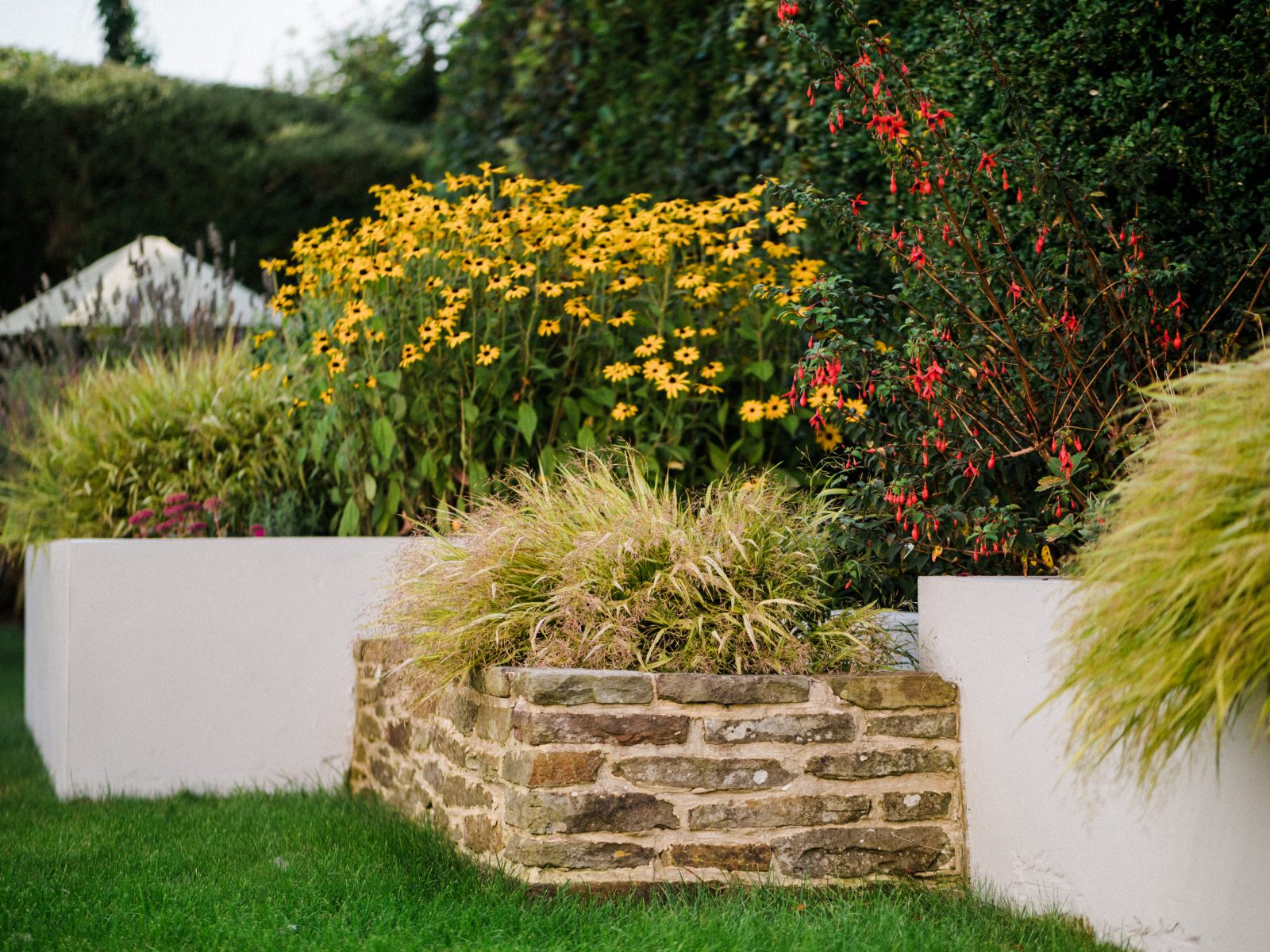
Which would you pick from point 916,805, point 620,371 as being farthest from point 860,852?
point 620,371

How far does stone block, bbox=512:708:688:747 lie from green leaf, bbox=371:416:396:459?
1545 millimetres

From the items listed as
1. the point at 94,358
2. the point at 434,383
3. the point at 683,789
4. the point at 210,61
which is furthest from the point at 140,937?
the point at 210,61

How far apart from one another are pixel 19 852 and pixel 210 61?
18381mm

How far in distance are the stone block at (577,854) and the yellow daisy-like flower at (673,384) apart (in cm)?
167

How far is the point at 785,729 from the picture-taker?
282 centimetres

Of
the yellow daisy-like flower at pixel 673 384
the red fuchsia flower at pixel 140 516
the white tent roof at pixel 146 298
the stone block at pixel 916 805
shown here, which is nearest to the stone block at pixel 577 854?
the stone block at pixel 916 805

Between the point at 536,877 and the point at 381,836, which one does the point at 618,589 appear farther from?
the point at 381,836

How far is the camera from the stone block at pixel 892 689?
9.41 feet

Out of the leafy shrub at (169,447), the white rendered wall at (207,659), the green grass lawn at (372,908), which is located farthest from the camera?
the leafy shrub at (169,447)

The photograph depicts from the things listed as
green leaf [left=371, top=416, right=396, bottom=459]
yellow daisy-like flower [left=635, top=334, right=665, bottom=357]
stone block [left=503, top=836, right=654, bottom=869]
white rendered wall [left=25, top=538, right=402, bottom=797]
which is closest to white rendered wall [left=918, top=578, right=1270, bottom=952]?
stone block [left=503, top=836, right=654, bottom=869]

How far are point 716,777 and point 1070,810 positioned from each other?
30.7 inches

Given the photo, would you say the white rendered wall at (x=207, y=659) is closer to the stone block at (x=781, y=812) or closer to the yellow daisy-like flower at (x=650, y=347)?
the yellow daisy-like flower at (x=650, y=347)

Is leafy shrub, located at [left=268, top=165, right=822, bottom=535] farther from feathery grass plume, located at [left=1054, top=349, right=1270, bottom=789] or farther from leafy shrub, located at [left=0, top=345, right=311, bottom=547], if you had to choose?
feathery grass plume, located at [left=1054, top=349, right=1270, bottom=789]

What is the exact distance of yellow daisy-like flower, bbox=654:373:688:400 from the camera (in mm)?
3973
